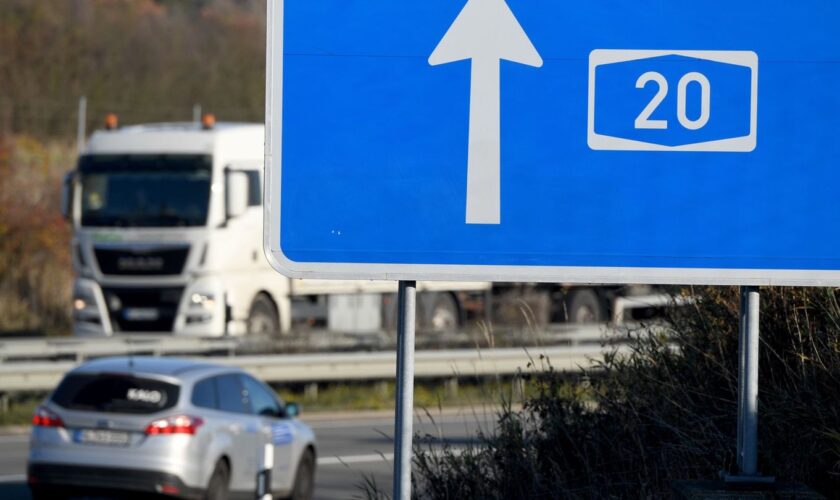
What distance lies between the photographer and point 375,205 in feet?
11.5

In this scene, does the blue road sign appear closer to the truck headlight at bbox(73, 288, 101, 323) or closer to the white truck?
the white truck

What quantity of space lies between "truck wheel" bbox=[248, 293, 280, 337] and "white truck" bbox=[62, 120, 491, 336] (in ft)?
0.08

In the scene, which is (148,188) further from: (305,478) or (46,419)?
(46,419)

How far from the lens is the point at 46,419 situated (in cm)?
1217

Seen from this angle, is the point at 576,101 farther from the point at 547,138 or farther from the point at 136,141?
the point at 136,141

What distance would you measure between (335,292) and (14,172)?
65.6 feet

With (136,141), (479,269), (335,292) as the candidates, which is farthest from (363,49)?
(335,292)

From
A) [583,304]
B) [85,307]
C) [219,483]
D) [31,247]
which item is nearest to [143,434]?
[219,483]

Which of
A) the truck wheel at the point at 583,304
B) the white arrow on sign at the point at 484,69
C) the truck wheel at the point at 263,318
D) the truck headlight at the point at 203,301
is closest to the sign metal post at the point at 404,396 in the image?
the white arrow on sign at the point at 484,69

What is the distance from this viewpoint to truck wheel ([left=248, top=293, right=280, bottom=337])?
23.9 metres

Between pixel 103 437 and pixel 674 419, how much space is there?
7578 millimetres

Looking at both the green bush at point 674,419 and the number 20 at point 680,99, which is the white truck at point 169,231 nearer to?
the green bush at point 674,419

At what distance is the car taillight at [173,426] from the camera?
12.0 metres

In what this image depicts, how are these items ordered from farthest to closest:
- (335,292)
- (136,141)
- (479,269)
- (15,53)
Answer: (15,53) < (335,292) < (136,141) < (479,269)
